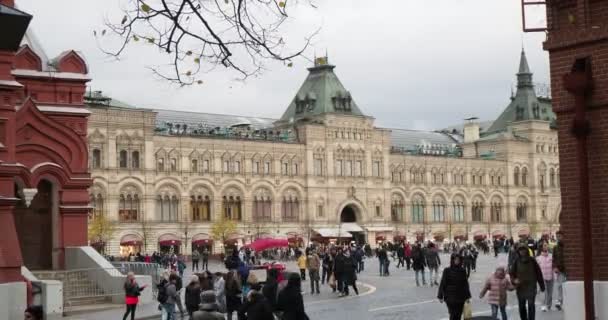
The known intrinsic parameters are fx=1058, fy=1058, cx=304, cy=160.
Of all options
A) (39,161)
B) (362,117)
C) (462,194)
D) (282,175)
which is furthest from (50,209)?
(462,194)

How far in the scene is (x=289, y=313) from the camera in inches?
666

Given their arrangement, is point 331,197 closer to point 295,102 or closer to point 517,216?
point 295,102

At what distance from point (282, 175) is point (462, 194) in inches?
1021

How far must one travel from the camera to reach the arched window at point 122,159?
265 feet

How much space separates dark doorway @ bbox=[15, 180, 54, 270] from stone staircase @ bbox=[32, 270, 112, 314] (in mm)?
1626

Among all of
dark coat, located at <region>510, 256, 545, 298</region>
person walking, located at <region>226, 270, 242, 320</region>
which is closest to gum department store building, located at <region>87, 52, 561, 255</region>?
person walking, located at <region>226, 270, 242, 320</region>

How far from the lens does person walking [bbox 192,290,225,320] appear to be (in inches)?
451

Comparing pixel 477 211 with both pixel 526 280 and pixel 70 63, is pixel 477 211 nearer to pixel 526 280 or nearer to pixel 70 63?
pixel 70 63

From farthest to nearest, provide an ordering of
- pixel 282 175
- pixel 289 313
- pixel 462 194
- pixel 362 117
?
1. pixel 462 194
2. pixel 362 117
3. pixel 282 175
4. pixel 289 313

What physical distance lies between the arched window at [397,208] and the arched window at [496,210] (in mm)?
14147

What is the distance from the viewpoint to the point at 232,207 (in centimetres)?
8812

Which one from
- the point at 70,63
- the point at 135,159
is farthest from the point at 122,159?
the point at 70,63

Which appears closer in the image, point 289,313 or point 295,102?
point 289,313

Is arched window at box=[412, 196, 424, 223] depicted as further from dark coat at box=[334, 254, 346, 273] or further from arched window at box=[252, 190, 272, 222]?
dark coat at box=[334, 254, 346, 273]
